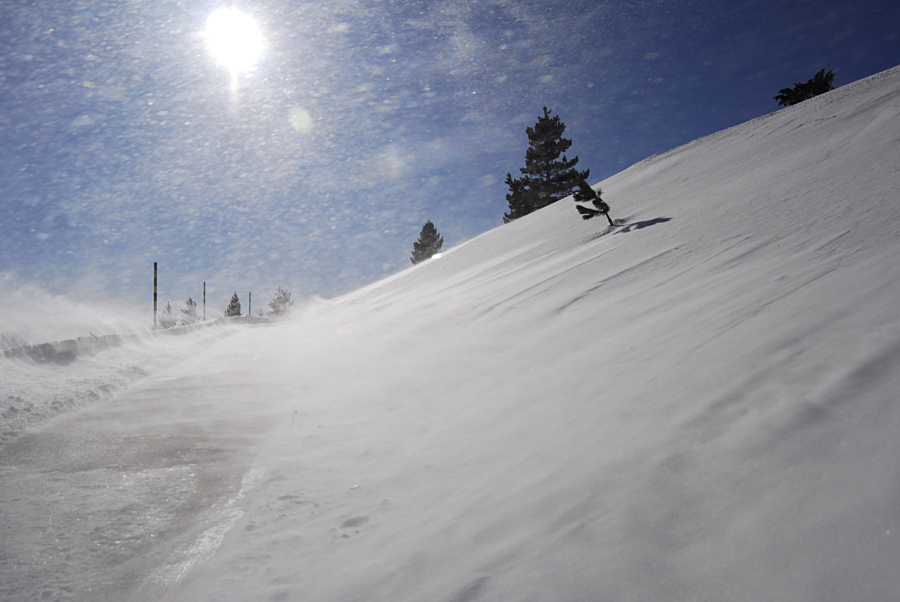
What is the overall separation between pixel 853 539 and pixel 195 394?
4927 millimetres

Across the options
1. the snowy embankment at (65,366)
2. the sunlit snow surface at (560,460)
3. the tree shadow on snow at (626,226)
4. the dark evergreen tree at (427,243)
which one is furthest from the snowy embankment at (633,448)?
the dark evergreen tree at (427,243)

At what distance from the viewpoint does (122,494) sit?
2.31 meters

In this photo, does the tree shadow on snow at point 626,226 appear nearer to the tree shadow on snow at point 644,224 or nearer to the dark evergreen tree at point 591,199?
the tree shadow on snow at point 644,224

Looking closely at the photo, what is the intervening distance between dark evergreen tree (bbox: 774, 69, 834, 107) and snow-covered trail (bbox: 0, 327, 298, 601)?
102 feet

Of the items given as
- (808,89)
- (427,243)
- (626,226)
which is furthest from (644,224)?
(427,243)

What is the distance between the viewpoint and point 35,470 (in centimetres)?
254

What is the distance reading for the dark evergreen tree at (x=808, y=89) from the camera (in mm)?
23609

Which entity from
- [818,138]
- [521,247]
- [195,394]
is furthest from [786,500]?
[521,247]

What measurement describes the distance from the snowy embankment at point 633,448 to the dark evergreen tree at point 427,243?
47.9 metres

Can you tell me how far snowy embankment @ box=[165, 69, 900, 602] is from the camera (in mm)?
1331

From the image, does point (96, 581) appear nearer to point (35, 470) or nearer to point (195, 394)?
point (35, 470)

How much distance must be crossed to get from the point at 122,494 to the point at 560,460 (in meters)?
2.25

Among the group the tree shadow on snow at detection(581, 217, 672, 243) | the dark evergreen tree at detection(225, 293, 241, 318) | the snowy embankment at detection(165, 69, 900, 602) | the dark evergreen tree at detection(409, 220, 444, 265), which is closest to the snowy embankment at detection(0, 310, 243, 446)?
the snowy embankment at detection(165, 69, 900, 602)

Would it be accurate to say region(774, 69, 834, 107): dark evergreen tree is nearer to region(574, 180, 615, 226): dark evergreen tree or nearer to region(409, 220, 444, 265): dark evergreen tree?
region(574, 180, 615, 226): dark evergreen tree
